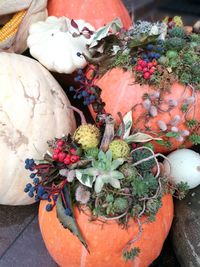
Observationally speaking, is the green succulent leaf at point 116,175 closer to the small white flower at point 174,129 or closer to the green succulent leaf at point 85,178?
the green succulent leaf at point 85,178

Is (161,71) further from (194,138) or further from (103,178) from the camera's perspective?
(103,178)

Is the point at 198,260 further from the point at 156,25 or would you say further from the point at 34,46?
the point at 34,46

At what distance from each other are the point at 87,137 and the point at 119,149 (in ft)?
Result: 0.42

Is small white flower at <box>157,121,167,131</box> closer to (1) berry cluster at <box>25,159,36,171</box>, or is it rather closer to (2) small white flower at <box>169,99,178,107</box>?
(2) small white flower at <box>169,99,178,107</box>

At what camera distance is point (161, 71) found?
164 cm

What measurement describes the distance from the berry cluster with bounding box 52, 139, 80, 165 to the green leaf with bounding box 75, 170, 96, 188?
63 millimetres

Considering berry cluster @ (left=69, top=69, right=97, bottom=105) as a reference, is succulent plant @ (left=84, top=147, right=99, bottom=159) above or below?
below

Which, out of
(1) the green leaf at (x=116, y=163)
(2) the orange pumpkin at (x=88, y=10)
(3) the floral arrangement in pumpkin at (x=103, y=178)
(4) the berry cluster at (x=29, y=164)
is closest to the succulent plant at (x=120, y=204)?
(3) the floral arrangement in pumpkin at (x=103, y=178)

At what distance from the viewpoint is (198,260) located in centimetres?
163

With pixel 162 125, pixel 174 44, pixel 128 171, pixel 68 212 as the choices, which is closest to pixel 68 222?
pixel 68 212

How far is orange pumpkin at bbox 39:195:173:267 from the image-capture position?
145 cm

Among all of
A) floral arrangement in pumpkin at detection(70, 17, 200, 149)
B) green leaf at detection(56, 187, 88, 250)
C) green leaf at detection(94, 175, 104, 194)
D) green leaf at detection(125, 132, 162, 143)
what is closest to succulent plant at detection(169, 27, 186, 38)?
floral arrangement in pumpkin at detection(70, 17, 200, 149)

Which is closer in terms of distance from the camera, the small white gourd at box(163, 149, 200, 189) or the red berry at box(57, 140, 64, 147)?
the red berry at box(57, 140, 64, 147)

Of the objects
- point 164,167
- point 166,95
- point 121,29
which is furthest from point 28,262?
point 121,29
